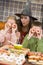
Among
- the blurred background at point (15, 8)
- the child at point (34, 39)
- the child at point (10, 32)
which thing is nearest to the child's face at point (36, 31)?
the child at point (34, 39)

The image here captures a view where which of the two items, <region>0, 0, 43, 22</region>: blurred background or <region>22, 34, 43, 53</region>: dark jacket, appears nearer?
<region>22, 34, 43, 53</region>: dark jacket

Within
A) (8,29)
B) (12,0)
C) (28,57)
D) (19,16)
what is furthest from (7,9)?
(28,57)

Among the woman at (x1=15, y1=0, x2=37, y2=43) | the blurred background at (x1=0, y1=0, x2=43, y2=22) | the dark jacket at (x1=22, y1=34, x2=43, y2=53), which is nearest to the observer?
the dark jacket at (x1=22, y1=34, x2=43, y2=53)

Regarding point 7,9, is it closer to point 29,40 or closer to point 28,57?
point 29,40

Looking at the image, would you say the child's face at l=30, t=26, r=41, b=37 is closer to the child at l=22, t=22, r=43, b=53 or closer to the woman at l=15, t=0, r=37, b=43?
the child at l=22, t=22, r=43, b=53

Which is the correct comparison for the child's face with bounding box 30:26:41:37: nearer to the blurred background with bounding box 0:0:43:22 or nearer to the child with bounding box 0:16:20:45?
the child with bounding box 0:16:20:45

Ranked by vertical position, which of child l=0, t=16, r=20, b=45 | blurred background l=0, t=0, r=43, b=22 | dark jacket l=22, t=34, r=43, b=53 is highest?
blurred background l=0, t=0, r=43, b=22

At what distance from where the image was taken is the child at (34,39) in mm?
1559

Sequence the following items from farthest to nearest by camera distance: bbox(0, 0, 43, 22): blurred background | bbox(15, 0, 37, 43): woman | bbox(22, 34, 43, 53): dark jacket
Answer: bbox(0, 0, 43, 22): blurred background, bbox(15, 0, 37, 43): woman, bbox(22, 34, 43, 53): dark jacket

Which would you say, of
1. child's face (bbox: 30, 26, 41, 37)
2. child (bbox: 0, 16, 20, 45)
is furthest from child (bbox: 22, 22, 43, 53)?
child (bbox: 0, 16, 20, 45)

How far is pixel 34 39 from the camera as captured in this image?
163 centimetres

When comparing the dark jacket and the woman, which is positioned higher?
the woman

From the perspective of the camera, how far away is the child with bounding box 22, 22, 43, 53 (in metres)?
1.56

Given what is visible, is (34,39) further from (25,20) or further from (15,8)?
(15,8)
